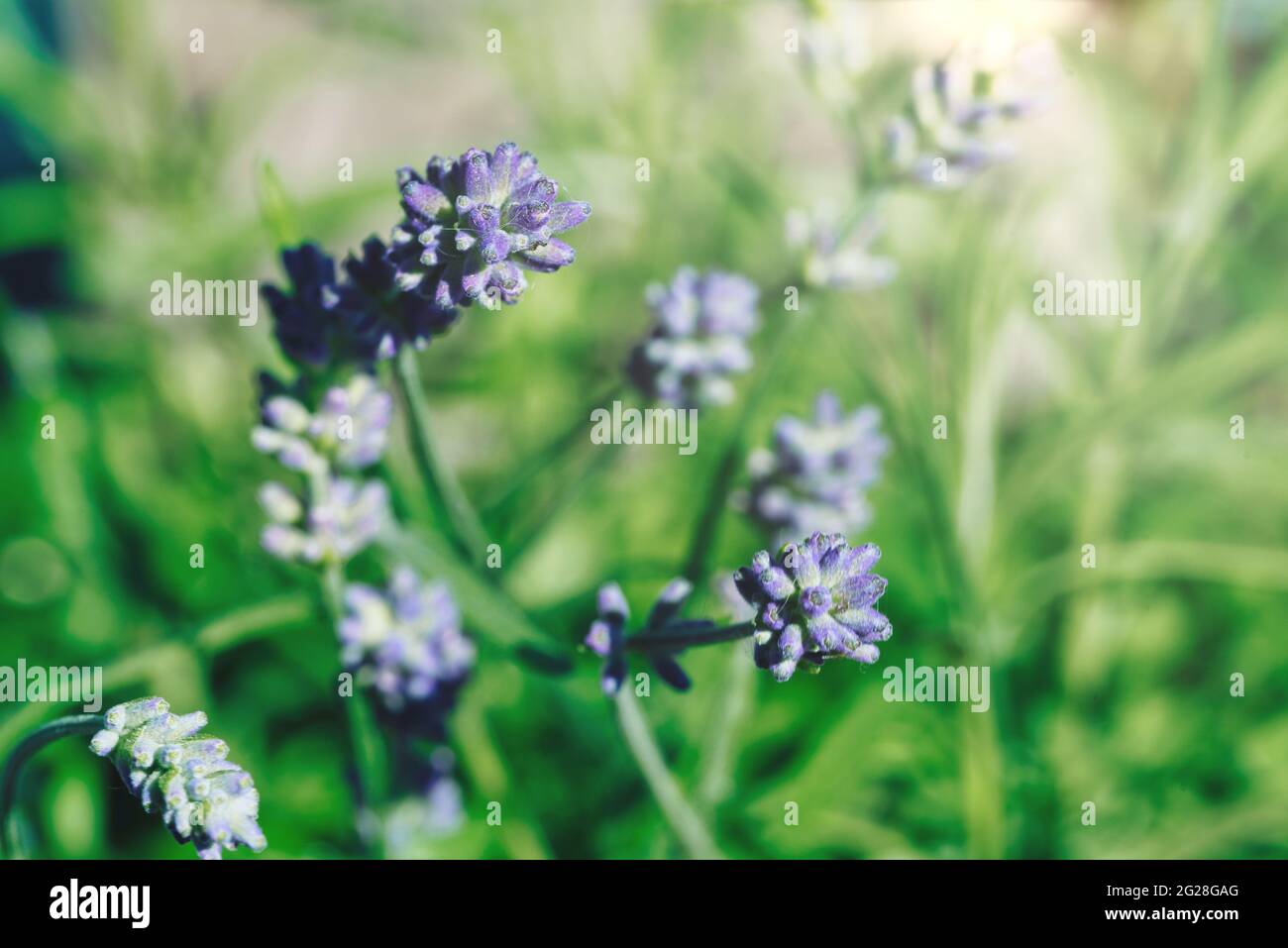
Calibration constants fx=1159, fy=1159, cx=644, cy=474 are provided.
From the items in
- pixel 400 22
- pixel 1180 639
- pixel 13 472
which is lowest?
pixel 1180 639

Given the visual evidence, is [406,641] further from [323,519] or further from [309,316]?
[309,316]

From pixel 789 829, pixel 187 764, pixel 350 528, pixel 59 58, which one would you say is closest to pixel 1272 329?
pixel 789 829

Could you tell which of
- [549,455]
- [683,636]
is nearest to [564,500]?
[549,455]

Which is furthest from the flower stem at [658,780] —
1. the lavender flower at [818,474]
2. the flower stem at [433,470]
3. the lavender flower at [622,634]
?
the lavender flower at [818,474]

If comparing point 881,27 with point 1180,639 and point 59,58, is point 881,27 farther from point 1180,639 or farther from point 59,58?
point 59,58

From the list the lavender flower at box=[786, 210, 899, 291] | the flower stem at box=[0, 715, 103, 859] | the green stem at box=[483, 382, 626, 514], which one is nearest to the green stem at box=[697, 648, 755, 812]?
the green stem at box=[483, 382, 626, 514]

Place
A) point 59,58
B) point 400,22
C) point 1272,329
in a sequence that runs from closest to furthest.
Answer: point 1272,329 → point 400,22 → point 59,58

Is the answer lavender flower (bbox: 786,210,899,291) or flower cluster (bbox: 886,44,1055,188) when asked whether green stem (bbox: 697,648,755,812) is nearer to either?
lavender flower (bbox: 786,210,899,291)
